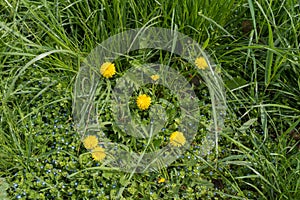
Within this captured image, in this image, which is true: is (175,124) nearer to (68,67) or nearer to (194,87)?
(194,87)

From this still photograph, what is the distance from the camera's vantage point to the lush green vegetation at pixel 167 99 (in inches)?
67.6

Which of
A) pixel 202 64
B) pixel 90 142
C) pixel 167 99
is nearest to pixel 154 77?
pixel 167 99

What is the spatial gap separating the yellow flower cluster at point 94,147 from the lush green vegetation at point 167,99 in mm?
28

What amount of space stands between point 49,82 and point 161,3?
0.61 m

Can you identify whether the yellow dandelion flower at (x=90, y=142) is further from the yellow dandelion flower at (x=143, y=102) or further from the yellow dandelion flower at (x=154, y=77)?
the yellow dandelion flower at (x=154, y=77)

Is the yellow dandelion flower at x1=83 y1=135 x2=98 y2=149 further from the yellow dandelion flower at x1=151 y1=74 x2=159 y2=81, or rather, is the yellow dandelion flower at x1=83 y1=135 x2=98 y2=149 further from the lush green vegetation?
the yellow dandelion flower at x1=151 y1=74 x2=159 y2=81

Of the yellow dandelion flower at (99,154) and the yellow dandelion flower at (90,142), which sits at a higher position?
the yellow dandelion flower at (90,142)

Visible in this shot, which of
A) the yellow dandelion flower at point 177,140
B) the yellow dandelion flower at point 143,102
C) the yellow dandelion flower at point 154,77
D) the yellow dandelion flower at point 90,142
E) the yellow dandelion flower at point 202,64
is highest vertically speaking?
the yellow dandelion flower at point 202,64

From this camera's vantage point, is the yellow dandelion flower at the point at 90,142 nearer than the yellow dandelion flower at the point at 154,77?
Yes

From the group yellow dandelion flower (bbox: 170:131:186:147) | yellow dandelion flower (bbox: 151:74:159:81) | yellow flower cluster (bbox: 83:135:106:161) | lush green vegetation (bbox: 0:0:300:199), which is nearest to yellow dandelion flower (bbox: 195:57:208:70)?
lush green vegetation (bbox: 0:0:300:199)

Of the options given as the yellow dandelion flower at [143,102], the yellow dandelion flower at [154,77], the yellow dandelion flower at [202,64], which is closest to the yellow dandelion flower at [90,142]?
the yellow dandelion flower at [143,102]

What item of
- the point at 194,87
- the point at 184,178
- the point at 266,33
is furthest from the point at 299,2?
the point at 184,178

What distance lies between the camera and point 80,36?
6.68ft

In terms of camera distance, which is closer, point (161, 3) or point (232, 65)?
point (161, 3)
